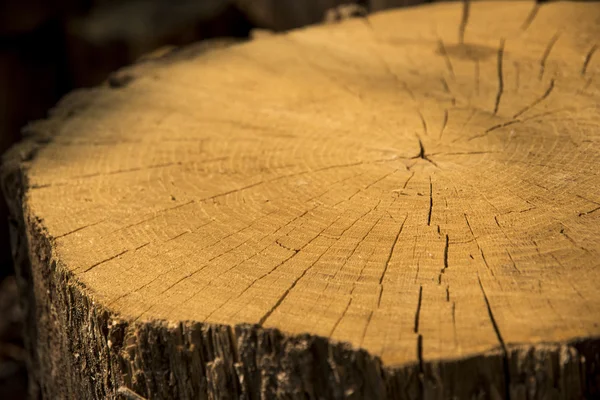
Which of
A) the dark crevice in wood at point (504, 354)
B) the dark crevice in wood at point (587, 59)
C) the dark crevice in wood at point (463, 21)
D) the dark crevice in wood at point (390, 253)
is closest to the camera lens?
the dark crevice in wood at point (504, 354)

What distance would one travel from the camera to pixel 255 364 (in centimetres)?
127

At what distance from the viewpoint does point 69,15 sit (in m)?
4.11

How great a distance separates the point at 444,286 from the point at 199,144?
0.79 metres

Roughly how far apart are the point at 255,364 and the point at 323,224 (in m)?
0.35

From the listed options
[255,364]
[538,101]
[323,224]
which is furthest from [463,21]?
[255,364]

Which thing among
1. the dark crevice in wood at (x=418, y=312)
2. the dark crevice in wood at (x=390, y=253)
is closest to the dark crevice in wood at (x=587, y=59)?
the dark crevice in wood at (x=390, y=253)

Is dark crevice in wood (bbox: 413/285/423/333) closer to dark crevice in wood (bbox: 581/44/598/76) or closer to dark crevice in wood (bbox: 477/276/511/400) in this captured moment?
dark crevice in wood (bbox: 477/276/511/400)

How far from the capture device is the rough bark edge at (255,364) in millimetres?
1161

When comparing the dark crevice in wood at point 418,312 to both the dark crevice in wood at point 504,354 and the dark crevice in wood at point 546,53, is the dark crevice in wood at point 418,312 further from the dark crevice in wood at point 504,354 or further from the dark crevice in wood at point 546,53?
the dark crevice in wood at point 546,53

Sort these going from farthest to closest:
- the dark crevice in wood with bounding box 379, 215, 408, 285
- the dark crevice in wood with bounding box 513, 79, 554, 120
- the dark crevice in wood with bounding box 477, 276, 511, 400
Result: the dark crevice in wood with bounding box 513, 79, 554, 120 < the dark crevice in wood with bounding box 379, 215, 408, 285 < the dark crevice in wood with bounding box 477, 276, 511, 400

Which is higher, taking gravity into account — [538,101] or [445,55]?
[445,55]

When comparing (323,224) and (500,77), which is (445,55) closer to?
(500,77)

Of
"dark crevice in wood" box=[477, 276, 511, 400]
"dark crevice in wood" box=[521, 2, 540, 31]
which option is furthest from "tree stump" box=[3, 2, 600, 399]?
"dark crevice in wood" box=[521, 2, 540, 31]

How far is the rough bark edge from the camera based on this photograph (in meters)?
1.16
